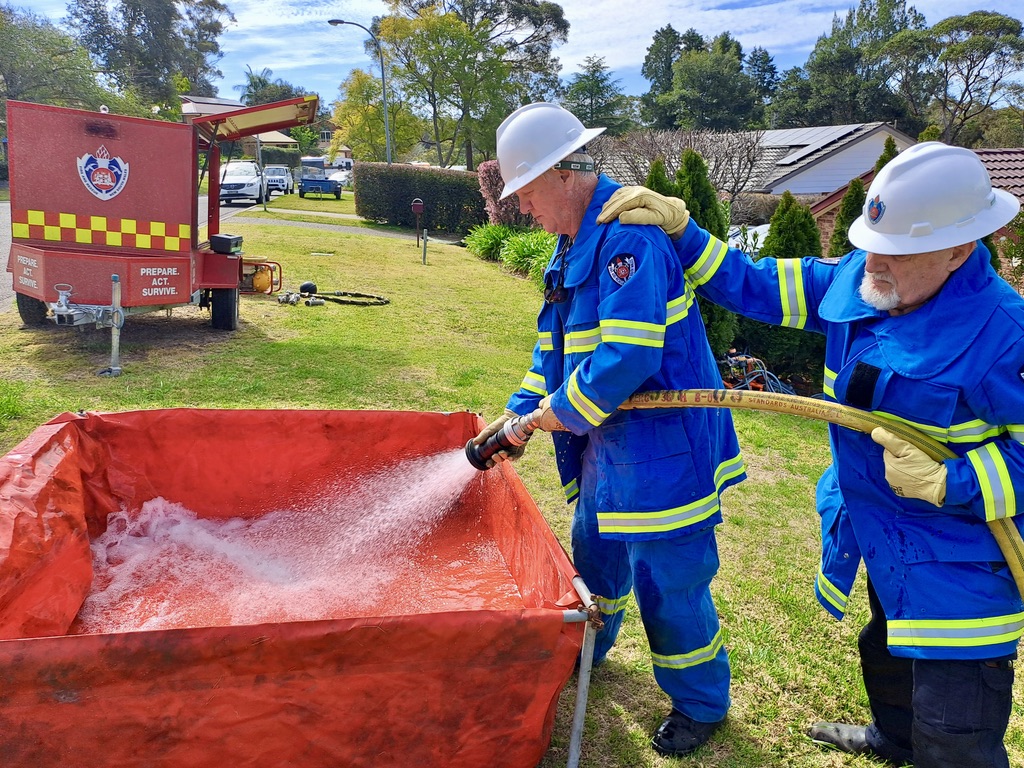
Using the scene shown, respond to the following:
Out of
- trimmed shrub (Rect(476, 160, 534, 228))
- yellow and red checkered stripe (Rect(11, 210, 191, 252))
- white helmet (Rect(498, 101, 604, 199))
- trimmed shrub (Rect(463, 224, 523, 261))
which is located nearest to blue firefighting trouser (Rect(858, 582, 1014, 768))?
white helmet (Rect(498, 101, 604, 199))

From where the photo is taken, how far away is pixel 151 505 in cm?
332

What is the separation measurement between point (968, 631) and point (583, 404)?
113 centimetres

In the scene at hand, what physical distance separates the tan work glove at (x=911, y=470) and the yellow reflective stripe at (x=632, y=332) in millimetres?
631

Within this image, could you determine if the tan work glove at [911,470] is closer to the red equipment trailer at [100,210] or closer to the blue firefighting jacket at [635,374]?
the blue firefighting jacket at [635,374]

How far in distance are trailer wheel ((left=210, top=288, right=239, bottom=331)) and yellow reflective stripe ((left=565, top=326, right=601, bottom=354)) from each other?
640 centimetres

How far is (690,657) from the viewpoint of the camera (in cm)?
240

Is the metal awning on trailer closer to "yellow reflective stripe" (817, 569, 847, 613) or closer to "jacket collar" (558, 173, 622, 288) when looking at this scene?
"jacket collar" (558, 173, 622, 288)

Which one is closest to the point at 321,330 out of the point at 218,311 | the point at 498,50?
the point at 218,311

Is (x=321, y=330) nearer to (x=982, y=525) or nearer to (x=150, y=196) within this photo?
(x=150, y=196)

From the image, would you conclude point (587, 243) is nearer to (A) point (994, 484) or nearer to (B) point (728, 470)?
→ (B) point (728, 470)

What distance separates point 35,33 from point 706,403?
47.3 metres

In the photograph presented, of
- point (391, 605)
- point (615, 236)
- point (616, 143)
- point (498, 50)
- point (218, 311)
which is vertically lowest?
point (391, 605)

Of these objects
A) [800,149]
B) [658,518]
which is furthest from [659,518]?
[800,149]

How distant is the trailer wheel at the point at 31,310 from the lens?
7367 millimetres
